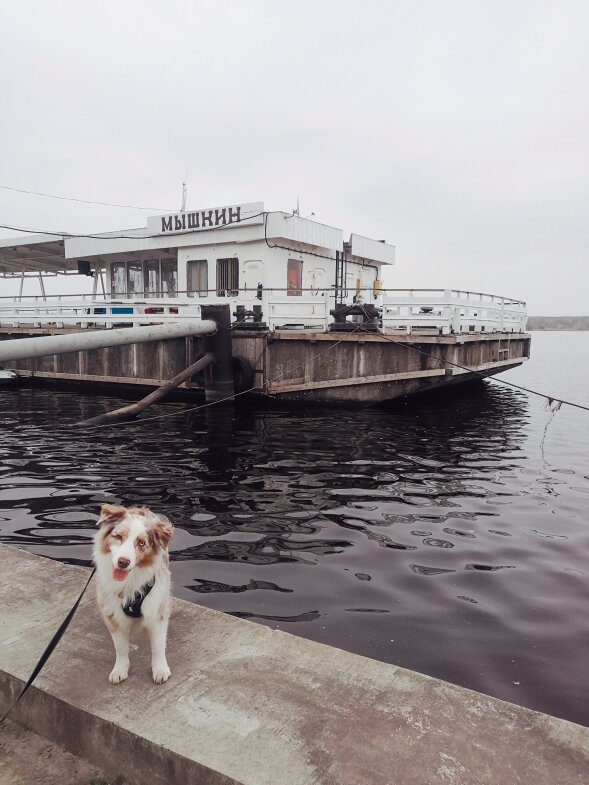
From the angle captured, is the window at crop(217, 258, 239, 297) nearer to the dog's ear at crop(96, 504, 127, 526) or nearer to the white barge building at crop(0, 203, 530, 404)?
the white barge building at crop(0, 203, 530, 404)

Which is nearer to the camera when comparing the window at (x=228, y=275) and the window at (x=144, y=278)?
the window at (x=228, y=275)

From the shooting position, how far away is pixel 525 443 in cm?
1310

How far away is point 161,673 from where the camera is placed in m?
3.08

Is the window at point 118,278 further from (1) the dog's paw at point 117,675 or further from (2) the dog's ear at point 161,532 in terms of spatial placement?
(1) the dog's paw at point 117,675

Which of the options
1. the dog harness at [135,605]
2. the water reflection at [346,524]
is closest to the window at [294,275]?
the water reflection at [346,524]

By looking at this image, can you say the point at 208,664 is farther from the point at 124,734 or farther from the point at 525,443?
the point at 525,443

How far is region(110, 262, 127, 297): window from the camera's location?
24.9m

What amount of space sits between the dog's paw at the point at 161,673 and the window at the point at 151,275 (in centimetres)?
2206

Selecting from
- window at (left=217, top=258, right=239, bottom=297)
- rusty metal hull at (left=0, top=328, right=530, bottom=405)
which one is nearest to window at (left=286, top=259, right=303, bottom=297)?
window at (left=217, top=258, right=239, bottom=297)

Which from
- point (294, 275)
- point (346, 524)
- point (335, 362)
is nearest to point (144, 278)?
point (294, 275)

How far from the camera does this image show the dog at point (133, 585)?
2984 millimetres

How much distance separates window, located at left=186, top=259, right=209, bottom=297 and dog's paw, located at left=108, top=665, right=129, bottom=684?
18981 millimetres

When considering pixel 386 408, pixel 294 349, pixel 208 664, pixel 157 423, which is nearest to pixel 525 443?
pixel 386 408

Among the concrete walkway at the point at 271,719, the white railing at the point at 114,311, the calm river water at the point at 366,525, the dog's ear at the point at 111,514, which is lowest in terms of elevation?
the calm river water at the point at 366,525
